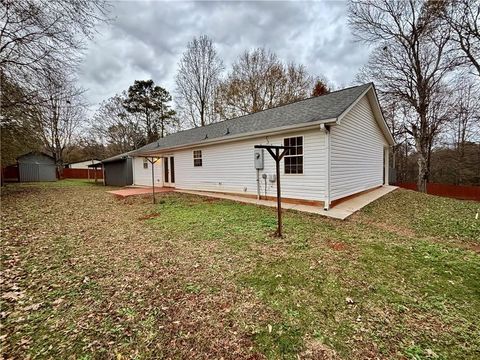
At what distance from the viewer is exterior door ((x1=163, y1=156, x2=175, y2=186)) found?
603 inches

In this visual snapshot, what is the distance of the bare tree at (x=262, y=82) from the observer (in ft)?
69.1

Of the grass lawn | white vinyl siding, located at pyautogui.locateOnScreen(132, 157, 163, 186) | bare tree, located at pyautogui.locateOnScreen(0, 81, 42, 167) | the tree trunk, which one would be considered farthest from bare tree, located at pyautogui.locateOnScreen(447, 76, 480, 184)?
bare tree, located at pyautogui.locateOnScreen(0, 81, 42, 167)

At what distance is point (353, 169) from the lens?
936 cm

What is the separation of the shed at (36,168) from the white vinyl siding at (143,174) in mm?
11235

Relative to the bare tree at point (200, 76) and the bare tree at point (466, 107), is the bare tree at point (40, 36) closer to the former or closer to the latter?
the bare tree at point (200, 76)

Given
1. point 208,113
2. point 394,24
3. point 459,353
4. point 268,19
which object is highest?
point 394,24

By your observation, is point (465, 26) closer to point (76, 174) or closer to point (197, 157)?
point (197, 157)

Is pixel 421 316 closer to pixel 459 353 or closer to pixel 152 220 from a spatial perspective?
pixel 459 353

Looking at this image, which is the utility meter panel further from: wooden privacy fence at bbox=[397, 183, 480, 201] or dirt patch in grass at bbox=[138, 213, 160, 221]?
wooden privacy fence at bbox=[397, 183, 480, 201]

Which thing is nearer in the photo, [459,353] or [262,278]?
[459,353]

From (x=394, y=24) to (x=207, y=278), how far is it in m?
19.1

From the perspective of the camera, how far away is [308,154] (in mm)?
7840

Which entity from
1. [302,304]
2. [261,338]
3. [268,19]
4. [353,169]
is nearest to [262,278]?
[302,304]

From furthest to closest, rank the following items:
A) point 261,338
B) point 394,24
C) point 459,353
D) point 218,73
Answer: point 218,73
point 394,24
point 261,338
point 459,353
